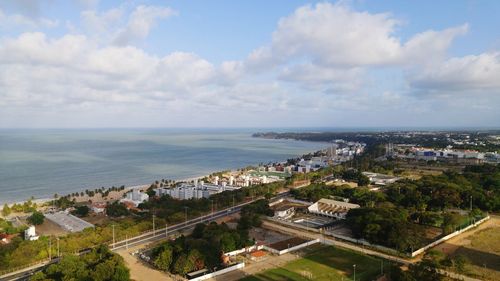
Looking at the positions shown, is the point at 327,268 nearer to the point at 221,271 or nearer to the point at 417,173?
the point at 221,271

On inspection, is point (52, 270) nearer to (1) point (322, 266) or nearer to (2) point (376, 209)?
(1) point (322, 266)

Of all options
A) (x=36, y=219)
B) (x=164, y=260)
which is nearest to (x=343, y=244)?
(x=164, y=260)

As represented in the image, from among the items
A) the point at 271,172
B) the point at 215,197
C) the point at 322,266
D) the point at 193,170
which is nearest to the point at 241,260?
the point at 322,266

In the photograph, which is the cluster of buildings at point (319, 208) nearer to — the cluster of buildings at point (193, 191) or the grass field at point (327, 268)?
the grass field at point (327, 268)

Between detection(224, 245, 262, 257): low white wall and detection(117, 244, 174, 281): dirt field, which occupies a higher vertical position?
detection(224, 245, 262, 257): low white wall

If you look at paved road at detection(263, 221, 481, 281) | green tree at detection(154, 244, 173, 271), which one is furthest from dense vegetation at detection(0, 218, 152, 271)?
paved road at detection(263, 221, 481, 281)

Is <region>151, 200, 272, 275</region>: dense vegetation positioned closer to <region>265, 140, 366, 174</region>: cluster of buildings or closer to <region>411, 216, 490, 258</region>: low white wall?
<region>411, 216, 490, 258</region>: low white wall
